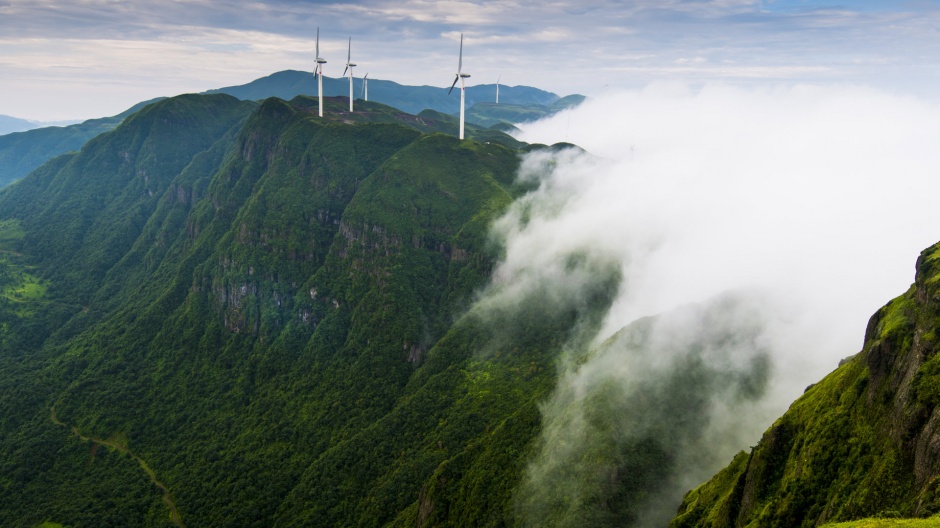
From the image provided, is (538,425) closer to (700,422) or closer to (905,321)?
(700,422)

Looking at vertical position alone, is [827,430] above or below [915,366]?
below

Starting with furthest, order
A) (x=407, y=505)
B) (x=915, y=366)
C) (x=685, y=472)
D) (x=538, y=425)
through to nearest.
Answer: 1. (x=407, y=505)
2. (x=538, y=425)
3. (x=685, y=472)
4. (x=915, y=366)

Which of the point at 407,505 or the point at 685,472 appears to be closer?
the point at 685,472

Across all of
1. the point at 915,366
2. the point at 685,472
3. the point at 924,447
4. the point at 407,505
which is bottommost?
the point at 407,505

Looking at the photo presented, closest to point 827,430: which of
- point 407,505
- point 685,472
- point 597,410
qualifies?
point 685,472

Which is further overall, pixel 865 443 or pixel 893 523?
pixel 865 443

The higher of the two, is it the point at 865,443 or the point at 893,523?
the point at 893,523

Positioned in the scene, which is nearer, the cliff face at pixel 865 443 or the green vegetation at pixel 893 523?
the green vegetation at pixel 893 523

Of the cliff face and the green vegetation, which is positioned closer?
the green vegetation
